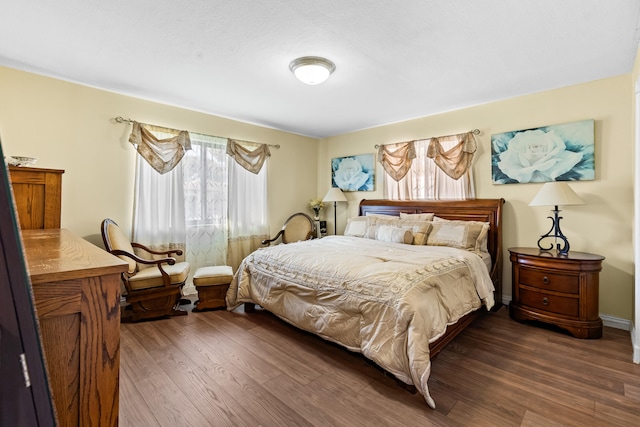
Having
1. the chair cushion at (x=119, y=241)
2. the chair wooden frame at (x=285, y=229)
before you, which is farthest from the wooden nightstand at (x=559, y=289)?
the chair cushion at (x=119, y=241)

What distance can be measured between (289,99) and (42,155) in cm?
262

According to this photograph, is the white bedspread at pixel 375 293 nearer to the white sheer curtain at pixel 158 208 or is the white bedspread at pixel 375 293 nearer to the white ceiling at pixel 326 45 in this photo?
the white sheer curtain at pixel 158 208

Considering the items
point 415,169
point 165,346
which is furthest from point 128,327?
point 415,169

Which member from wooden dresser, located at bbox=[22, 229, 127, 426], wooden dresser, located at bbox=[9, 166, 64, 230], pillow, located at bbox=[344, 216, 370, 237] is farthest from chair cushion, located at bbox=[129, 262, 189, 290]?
wooden dresser, located at bbox=[22, 229, 127, 426]

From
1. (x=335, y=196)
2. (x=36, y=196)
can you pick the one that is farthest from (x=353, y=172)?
(x=36, y=196)

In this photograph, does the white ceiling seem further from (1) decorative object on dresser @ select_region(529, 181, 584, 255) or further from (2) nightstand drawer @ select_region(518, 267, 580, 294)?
(2) nightstand drawer @ select_region(518, 267, 580, 294)

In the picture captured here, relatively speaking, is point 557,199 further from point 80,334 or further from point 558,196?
point 80,334

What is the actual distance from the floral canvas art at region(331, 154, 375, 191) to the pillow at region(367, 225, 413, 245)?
1164mm

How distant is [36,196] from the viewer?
7.89ft

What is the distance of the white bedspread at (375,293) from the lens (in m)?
1.92

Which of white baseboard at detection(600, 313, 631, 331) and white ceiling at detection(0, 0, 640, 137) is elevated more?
white ceiling at detection(0, 0, 640, 137)

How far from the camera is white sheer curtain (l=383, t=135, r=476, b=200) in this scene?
12.7 ft

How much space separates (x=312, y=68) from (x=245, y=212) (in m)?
2.54

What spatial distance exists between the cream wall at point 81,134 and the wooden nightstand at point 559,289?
4.31 metres
